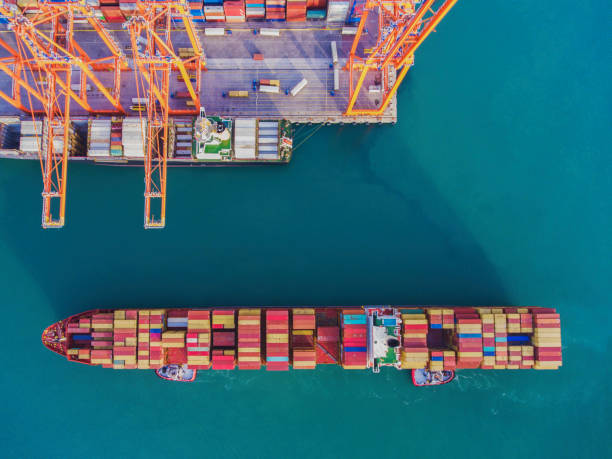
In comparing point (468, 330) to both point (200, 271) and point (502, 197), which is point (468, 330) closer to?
point (502, 197)

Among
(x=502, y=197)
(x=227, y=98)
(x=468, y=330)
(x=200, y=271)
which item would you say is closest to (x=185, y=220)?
Answer: (x=200, y=271)

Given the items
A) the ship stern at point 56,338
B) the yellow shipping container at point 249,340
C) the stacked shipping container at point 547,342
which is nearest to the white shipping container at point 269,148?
the yellow shipping container at point 249,340

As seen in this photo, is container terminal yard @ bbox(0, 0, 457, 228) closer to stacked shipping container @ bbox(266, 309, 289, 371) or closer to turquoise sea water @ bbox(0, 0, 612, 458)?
turquoise sea water @ bbox(0, 0, 612, 458)

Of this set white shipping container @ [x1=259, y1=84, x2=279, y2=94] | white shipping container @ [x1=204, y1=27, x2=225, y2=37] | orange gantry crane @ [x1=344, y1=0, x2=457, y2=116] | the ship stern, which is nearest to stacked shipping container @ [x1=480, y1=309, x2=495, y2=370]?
orange gantry crane @ [x1=344, y1=0, x2=457, y2=116]

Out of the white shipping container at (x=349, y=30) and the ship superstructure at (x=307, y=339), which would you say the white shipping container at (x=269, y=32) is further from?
the ship superstructure at (x=307, y=339)

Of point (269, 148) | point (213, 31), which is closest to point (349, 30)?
point (213, 31)
